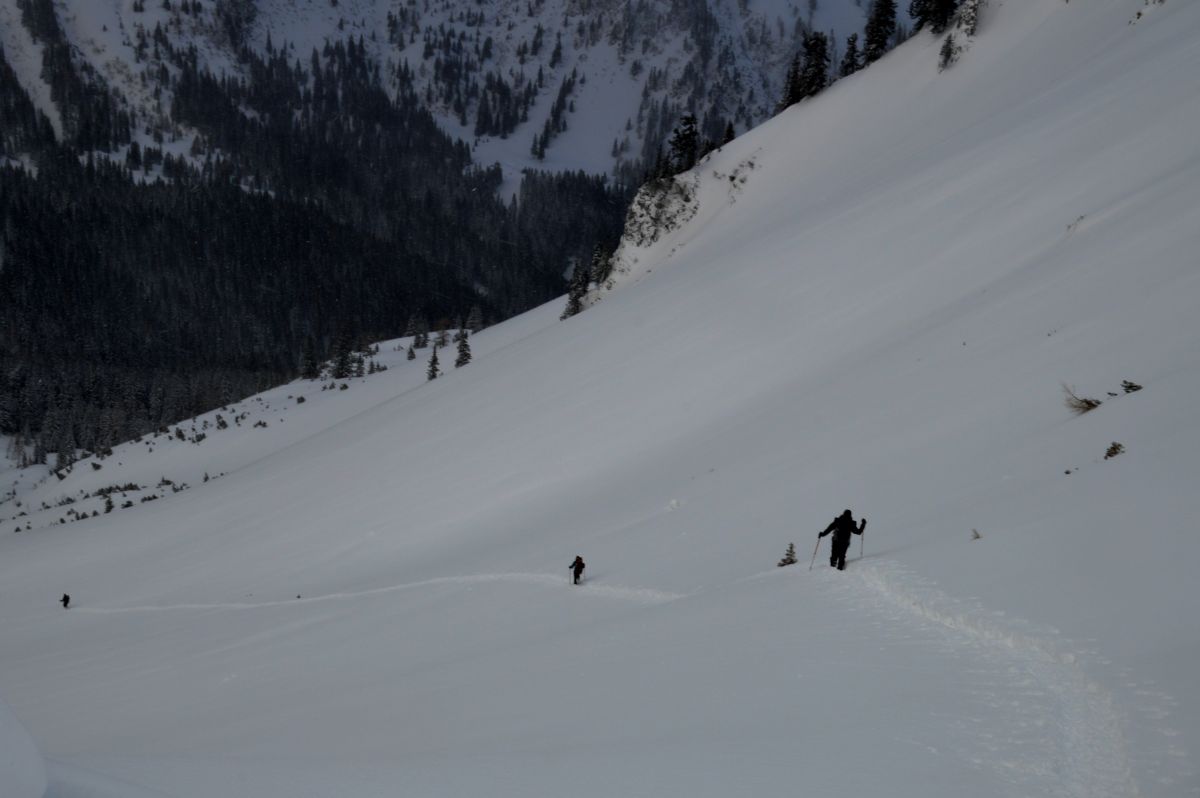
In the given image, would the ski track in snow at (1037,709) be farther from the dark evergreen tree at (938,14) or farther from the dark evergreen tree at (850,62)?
the dark evergreen tree at (850,62)

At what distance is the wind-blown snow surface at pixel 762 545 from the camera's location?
18.0 feet

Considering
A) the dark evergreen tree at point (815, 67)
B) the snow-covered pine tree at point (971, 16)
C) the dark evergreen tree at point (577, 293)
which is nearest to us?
the snow-covered pine tree at point (971, 16)

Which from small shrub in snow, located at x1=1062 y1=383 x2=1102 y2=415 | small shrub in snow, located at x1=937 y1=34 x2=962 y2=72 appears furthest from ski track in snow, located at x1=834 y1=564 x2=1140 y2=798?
small shrub in snow, located at x1=937 y1=34 x2=962 y2=72

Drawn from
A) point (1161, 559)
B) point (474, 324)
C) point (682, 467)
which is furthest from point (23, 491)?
point (1161, 559)

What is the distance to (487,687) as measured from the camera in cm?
898

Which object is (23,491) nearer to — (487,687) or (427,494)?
(427,494)

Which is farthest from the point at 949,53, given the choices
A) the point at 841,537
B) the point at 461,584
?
the point at 841,537

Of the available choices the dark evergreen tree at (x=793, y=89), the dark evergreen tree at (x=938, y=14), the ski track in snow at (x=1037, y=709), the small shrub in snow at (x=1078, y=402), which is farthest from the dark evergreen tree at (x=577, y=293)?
the ski track in snow at (x=1037, y=709)

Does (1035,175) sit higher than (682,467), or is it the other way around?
(1035,175)

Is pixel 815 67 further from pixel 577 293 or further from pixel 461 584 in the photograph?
pixel 461 584

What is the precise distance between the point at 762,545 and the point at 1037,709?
302 inches

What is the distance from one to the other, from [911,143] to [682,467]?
3662 centimetres

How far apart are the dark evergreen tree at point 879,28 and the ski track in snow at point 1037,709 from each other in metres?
72.9

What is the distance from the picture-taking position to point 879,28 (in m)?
68.6
